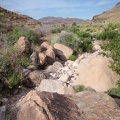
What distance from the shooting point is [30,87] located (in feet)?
31.7

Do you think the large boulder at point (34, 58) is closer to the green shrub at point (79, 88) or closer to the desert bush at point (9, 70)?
the desert bush at point (9, 70)

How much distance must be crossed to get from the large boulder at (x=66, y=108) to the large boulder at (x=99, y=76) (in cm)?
284

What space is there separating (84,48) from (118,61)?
21.4 ft

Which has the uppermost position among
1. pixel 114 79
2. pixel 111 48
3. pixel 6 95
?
pixel 111 48

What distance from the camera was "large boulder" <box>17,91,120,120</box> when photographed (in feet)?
15.1

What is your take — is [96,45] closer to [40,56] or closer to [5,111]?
[40,56]

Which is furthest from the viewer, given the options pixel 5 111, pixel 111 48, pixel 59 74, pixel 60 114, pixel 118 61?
pixel 59 74

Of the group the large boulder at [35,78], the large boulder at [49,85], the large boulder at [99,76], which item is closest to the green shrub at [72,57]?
the large boulder at [35,78]

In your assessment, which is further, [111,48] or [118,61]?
[111,48]

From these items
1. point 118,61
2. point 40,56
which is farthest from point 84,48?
point 118,61

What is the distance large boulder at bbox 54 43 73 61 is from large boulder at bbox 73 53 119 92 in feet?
14.6

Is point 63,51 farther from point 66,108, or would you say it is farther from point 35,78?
point 66,108

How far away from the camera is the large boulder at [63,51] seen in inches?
539

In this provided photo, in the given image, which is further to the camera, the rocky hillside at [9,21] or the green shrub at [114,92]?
the rocky hillside at [9,21]
